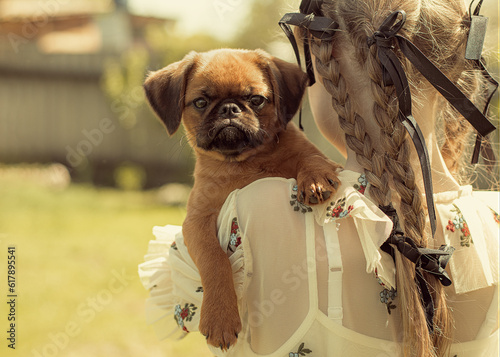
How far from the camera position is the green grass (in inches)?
166

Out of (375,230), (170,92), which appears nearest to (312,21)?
(375,230)

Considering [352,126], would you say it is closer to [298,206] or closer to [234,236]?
[298,206]

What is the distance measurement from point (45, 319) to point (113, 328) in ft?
2.15

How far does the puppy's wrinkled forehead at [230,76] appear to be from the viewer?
217cm

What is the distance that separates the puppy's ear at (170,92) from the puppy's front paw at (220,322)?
0.93 meters

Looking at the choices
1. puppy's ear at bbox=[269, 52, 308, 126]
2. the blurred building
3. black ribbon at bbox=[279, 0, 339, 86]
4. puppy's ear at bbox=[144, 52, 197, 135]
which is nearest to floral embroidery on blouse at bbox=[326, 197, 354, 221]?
black ribbon at bbox=[279, 0, 339, 86]

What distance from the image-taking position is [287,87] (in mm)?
2256

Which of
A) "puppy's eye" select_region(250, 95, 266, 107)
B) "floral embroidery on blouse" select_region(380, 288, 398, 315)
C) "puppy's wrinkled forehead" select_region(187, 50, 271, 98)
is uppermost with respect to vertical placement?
"puppy's wrinkled forehead" select_region(187, 50, 271, 98)

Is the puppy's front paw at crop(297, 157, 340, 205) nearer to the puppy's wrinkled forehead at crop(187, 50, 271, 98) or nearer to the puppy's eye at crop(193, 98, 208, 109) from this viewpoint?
the puppy's wrinkled forehead at crop(187, 50, 271, 98)

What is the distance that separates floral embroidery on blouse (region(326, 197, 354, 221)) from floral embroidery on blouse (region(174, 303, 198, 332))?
2.12 feet

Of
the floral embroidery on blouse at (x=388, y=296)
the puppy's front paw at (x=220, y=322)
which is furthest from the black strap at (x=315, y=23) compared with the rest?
the puppy's front paw at (x=220, y=322)

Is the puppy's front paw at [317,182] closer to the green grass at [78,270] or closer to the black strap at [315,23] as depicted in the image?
the black strap at [315,23]

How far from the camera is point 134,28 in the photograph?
13.2 meters

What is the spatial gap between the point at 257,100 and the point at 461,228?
0.99 meters
